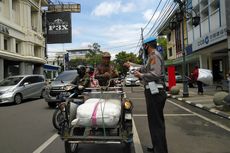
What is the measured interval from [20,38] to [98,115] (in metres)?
32.5

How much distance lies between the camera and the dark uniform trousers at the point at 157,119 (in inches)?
225

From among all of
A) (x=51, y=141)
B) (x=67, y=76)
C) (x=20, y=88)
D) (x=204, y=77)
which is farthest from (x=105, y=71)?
(x=204, y=77)

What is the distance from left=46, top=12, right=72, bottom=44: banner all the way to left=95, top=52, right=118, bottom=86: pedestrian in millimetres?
38910

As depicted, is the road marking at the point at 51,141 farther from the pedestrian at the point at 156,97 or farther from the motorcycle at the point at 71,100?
the pedestrian at the point at 156,97

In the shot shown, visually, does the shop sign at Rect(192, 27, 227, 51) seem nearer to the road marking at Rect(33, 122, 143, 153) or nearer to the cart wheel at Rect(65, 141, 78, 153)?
the road marking at Rect(33, 122, 143, 153)

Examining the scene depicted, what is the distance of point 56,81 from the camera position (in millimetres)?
15648

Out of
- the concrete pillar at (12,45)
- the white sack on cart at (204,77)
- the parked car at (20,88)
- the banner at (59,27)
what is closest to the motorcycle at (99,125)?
the parked car at (20,88)

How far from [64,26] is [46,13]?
382 centimetres

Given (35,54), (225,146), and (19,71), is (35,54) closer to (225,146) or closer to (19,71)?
(19,71)

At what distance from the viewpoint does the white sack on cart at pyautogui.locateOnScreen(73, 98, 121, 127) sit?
540cm

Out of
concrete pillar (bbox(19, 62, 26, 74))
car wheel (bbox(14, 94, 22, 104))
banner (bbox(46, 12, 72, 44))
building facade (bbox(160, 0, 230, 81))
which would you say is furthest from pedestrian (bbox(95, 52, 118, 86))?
banner (bbox(46, 12, 72, 44))

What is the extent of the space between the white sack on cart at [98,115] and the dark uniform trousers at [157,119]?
613 millimetres

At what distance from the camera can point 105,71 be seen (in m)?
7.16

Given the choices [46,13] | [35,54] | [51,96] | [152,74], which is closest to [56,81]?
[51,96]
